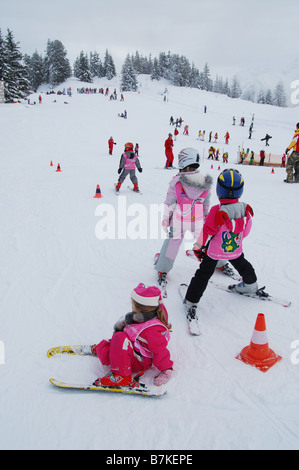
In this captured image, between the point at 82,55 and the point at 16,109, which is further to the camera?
the point at 82,55

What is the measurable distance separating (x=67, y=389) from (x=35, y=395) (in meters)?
0.28

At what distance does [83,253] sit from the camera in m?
5.74

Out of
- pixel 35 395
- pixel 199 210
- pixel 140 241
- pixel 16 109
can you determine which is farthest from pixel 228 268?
pixel 16 109

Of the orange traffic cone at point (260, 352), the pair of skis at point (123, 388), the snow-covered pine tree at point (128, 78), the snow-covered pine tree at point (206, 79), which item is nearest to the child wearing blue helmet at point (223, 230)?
the orange traffic cone at point (260, 352)

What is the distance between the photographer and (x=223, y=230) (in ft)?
11.3

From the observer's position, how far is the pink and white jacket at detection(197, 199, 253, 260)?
3354 millimetres

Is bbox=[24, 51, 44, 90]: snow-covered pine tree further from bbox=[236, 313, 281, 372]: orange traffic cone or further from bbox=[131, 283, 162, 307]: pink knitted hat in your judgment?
bbox=[236, 313, 281, 372]: orange traffic cone

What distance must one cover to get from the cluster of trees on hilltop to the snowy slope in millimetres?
38941

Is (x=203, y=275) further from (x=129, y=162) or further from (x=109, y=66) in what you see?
(x=109, y=66)

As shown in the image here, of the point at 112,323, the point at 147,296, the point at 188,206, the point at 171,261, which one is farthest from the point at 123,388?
the point at 188,206

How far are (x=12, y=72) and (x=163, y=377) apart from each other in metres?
47.5

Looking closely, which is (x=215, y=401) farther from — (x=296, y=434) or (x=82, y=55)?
(x=82, y=55)

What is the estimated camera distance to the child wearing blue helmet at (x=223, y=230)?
3361mm

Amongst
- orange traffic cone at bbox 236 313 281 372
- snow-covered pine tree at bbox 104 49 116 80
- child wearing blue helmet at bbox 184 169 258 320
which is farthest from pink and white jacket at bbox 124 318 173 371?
snow-covered pine tree at bbox 104 49 116 80
